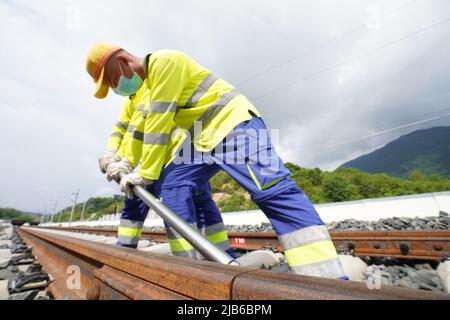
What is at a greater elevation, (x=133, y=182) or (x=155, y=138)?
(x=155, y=138)

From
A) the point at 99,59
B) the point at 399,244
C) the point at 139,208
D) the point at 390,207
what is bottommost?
the point at 399,244

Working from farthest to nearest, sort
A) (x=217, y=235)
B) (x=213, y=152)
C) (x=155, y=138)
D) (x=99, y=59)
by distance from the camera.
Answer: (x=99, y=59)
(x=217, y=235)
(x=155, y=138)
(x=213, y=152)

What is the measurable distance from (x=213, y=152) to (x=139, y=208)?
4.06 feet

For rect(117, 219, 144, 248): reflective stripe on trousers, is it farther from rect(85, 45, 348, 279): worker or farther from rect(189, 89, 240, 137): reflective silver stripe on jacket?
rect(189, 89, 240, 137): reflective silver stripe on jacket

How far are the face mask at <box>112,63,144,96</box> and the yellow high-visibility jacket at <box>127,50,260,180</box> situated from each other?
0.53 m

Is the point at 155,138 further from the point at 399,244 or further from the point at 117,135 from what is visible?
the point at 399,244

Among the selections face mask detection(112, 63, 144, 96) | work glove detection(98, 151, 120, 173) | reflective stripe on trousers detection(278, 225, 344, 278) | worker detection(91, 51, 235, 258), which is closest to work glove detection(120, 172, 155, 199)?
worker detection(91, 51, 235, 258)

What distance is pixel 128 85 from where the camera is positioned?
242 cm

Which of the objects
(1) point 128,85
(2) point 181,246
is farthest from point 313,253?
(1) point 128,85

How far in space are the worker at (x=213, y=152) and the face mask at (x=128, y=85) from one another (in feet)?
0.25

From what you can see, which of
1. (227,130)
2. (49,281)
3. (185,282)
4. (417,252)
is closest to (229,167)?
(227,130)

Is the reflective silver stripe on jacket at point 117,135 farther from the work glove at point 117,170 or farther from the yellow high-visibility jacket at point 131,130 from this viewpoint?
the work glove at point 117,170

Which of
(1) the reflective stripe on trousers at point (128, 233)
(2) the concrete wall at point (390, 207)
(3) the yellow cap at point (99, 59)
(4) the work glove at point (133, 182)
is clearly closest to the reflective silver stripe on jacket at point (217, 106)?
(4) the work glove at point (133, 182)
